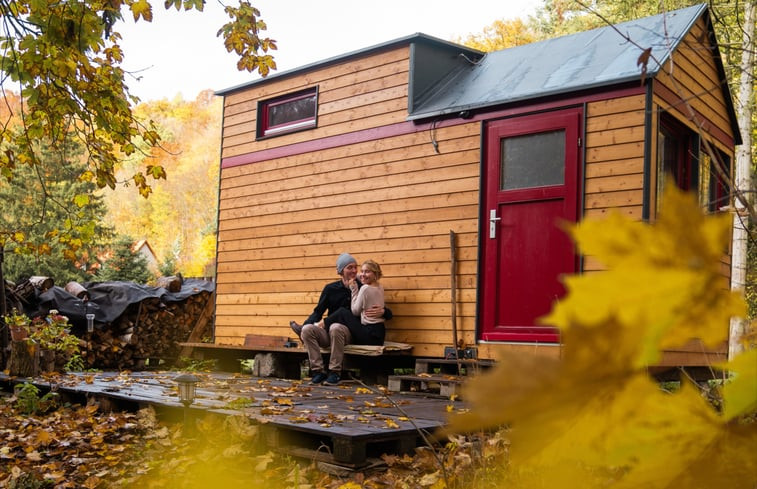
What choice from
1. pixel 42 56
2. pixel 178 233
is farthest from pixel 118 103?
pixel 178 233

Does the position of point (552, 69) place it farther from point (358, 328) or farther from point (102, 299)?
point (102, 299)

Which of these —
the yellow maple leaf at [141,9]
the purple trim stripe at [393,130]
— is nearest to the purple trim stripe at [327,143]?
the purple trim stripe at [393,130]

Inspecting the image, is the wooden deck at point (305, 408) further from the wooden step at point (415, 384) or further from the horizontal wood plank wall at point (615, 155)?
the horizontal wood plank wall at point (615, 155)

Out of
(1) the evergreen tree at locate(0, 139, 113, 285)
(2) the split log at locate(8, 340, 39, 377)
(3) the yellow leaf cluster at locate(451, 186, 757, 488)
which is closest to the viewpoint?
(3) the yellow leaf cluster at locate(451, 186, 757, 488)

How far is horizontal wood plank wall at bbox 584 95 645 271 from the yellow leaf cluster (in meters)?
6.37

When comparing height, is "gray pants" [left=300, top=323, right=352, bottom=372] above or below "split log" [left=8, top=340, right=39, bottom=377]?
above

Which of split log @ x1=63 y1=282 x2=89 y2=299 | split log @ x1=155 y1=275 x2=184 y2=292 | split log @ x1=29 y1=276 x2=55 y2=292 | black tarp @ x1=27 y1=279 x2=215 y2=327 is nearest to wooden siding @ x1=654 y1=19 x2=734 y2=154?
black tarp @ x1=27 y1=279 x2=215 y2=327

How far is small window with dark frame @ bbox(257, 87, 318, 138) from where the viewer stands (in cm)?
930

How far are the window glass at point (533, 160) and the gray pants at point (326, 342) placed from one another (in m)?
2.23

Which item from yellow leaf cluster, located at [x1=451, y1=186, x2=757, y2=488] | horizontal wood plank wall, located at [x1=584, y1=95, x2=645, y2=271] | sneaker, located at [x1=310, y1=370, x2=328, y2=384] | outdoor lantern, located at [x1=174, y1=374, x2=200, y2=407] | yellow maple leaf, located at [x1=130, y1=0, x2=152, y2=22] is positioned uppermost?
yellow maple leaf, located at [x1=130, y1=0, x2=152, y2=22]

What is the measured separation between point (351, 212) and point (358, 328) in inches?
63.6

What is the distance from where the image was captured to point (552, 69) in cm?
733

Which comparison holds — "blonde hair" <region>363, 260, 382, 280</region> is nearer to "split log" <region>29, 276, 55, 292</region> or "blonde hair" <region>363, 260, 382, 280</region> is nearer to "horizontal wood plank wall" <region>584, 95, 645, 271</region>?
"horizontal wood plank wall" <region>584, 95, 645, 271</region>

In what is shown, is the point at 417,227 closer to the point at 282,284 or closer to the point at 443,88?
the point at 443,88
